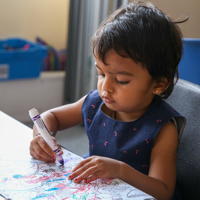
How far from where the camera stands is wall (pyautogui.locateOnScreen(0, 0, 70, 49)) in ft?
8.09

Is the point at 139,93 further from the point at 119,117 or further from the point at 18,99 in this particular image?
the point at 18,99

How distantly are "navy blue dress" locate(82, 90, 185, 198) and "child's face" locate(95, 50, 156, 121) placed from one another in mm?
55

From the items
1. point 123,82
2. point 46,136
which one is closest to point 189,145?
point 123,82

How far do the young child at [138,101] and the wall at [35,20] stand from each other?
6.38 feet

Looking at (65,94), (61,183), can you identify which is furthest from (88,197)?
(65,94)

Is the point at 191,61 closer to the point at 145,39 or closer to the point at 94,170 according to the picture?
the point at 145,39

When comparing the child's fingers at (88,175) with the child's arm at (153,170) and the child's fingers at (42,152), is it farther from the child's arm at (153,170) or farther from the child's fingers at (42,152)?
the child's fingers at (42,152)

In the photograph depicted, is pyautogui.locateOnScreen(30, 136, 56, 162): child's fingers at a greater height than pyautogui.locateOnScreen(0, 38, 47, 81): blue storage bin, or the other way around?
pyautogui.locateOnScreen(30, 136, 56, 162): child's fingers

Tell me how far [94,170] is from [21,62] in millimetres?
1736

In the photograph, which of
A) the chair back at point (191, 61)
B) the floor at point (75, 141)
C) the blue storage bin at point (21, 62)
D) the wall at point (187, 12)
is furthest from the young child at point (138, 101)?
the blue storage bin at point (21, 62)

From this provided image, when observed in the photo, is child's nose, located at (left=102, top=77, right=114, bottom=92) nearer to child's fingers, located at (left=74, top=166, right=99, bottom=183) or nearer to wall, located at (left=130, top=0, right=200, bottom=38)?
child's fingers, located at (left=74, top=166, right=99, bottom=183)

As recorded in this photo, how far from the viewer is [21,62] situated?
7.11ft

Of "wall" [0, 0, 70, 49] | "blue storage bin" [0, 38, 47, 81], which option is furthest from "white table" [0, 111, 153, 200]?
"wall" [0, 0, 70, 49]

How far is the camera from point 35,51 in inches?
85.7
